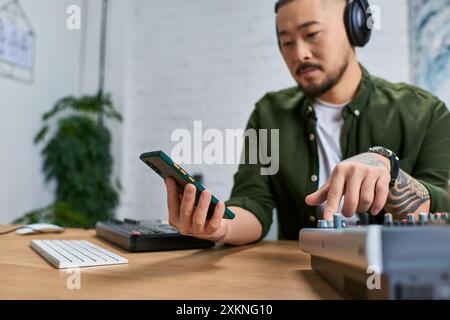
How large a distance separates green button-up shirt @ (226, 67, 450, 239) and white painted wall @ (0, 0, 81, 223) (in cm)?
155

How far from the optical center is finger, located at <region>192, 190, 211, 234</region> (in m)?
0.51

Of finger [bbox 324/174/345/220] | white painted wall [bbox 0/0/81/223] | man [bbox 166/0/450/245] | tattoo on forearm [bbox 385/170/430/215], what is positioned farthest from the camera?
white painted wall [bbox 0/0/81/223]

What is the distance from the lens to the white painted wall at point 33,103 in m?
2.04

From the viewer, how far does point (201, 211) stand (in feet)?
1.75

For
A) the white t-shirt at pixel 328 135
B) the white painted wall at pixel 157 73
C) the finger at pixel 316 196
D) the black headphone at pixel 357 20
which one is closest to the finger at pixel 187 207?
the finger at pixel 316 196

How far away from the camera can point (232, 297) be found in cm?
36

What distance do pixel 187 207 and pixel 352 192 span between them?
23cm

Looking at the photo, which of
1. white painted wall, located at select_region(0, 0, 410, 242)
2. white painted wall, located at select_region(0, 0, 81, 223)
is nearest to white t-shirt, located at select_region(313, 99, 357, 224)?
white painted wall, located at select_region(0, 0, 410, 242)

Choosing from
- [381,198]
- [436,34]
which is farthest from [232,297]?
[436,34]

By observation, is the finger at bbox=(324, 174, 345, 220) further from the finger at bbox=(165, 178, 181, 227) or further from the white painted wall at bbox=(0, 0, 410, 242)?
the white painted wall at bbox=(0, 0, 410, 242)

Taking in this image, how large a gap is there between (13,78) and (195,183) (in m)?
1.97

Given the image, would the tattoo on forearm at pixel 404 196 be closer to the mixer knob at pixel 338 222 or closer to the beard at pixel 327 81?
the mixer knob at pixel 338 222

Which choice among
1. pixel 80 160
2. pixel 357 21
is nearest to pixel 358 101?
pixel 357 21

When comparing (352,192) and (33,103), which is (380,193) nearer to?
(352,192)
